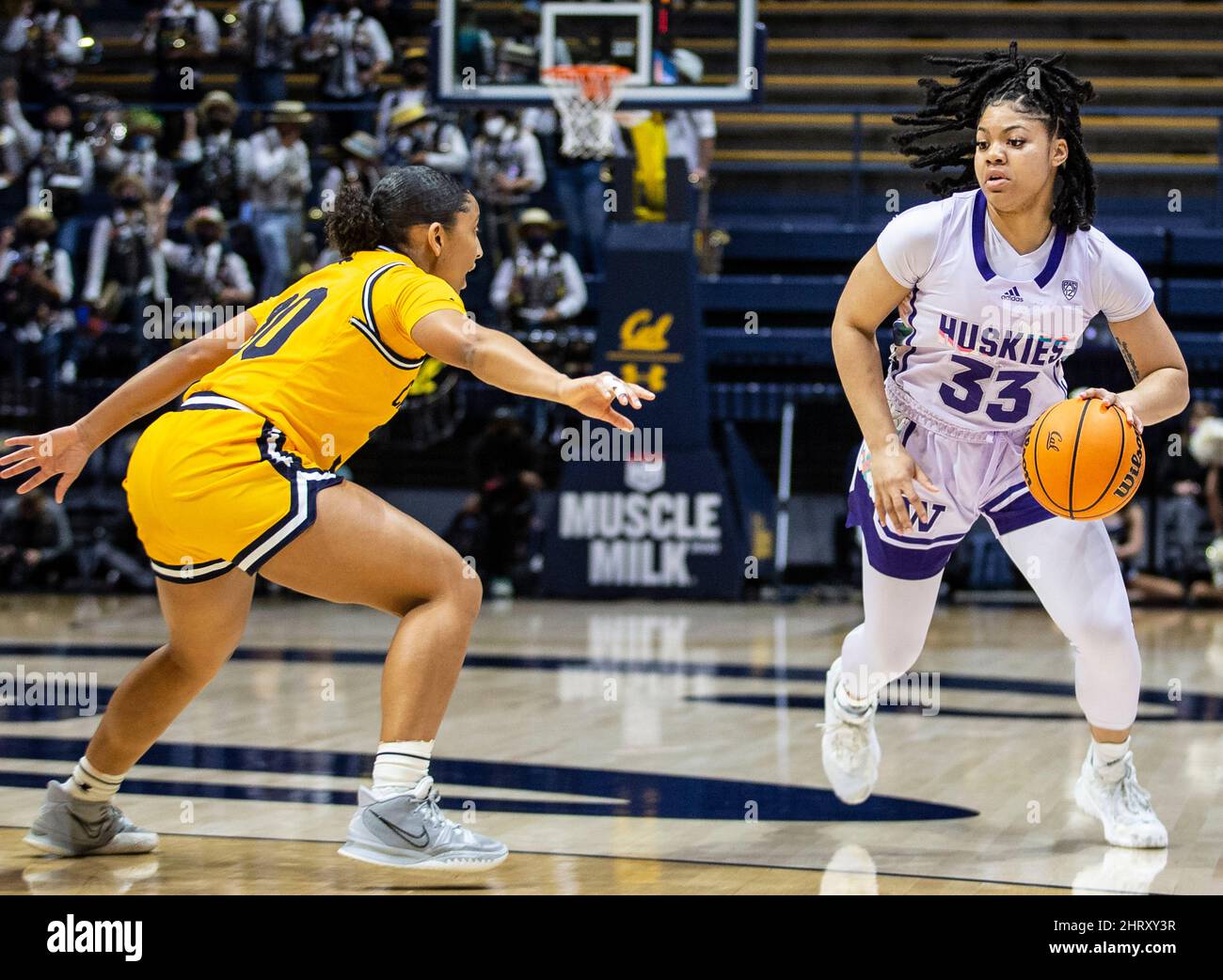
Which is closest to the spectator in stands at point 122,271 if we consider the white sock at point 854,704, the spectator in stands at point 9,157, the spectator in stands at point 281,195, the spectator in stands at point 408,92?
the spectator in stands at point 281,195

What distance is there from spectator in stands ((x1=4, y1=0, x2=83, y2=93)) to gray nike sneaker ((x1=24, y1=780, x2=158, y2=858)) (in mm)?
11768

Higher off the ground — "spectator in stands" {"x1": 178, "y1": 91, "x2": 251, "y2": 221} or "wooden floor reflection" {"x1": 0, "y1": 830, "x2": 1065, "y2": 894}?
"spectator in stands" {"x1": 178, "y1": 91, "x2": 251, "y2": 221}

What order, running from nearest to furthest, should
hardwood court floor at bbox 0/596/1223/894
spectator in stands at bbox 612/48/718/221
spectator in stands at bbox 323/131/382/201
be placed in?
hardwood court floor at bbox 0/596/1223/894
spectator in stands at bbox 612/48/718/221
spectator in stands at bbox 323/131/382/201

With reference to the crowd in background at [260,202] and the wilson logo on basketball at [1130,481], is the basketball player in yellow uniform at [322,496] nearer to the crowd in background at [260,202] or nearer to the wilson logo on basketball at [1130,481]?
the wilson logo on basketball at [1130,481]

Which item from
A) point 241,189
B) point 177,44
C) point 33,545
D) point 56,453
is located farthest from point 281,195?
point 56,453

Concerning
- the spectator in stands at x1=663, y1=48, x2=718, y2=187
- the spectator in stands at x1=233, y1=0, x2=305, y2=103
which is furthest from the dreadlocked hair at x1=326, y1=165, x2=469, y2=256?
the spectator in stands at x1=233, y1=0, x2=305, y2=103

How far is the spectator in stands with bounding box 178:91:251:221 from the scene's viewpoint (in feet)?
43.6

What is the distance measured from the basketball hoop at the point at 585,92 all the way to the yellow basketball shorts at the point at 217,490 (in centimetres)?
810

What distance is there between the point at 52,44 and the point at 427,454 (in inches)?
207

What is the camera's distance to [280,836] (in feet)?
14.2

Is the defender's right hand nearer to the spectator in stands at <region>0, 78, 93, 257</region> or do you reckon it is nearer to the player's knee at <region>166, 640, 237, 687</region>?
the player's knee at <region>166, 640, 237, 687</region>

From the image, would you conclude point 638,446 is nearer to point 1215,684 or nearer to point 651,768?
point 1215,684

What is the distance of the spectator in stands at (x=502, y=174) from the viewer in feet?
42.1

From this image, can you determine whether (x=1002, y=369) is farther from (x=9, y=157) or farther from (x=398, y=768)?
(x=9, y=157)
